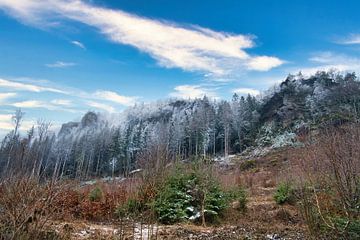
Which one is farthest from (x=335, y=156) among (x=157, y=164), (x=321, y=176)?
(x=157, y=164)

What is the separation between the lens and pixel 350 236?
22.5 feet

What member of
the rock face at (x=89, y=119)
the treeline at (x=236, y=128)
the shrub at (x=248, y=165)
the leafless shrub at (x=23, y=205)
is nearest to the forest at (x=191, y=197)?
the leafless shrub at (x=23, y=205)

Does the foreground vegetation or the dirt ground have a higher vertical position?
the foreground vegetation

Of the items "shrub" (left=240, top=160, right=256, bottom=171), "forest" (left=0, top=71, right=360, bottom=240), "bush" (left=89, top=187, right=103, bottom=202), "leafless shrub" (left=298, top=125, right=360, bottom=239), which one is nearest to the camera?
"forest" (left=0, top=71, right=360, bottom=240)

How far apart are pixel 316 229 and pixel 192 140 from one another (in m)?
63.2

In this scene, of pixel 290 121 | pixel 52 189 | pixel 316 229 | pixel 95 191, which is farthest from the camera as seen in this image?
pixel 290 121

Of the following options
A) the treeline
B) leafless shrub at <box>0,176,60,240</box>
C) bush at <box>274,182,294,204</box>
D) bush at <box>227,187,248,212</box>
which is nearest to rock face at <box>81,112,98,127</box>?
the treeline

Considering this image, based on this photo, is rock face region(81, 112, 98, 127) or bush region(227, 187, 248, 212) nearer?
bush region(227, 187, 248, 212)

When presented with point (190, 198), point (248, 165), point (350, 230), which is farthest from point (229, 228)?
point (248, 165)

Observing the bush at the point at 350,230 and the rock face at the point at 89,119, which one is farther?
the rock face at the point at 89,119

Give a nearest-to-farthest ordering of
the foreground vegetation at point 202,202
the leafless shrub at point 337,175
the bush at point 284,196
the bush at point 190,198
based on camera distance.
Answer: the foreground vegetation at point 202,202 < the leafless shrub at point 337,175 < the bush at point 190,198 < the bush at point 284,196

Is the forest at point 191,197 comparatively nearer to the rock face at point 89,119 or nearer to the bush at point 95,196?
the bush at point 95,196

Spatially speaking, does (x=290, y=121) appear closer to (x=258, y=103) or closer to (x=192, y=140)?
(x=258, y=103)

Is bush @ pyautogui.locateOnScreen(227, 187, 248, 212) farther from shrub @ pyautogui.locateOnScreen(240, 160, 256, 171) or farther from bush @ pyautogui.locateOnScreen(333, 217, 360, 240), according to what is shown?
shrub @ pyautogui.locateOnScreen(240, 160, 256, 171)
